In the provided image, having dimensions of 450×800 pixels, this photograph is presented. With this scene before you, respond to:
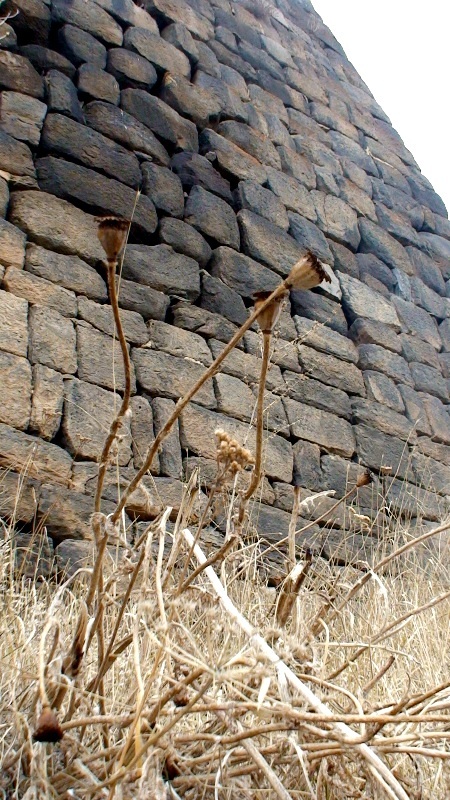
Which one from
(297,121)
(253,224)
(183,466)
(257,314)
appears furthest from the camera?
(297,121)

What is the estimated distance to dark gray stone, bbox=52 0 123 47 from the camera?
4344 mm

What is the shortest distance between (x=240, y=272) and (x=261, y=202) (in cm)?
69

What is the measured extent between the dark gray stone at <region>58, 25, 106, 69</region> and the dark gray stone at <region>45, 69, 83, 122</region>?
0.74 ft

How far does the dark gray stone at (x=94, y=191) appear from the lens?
3.72 m

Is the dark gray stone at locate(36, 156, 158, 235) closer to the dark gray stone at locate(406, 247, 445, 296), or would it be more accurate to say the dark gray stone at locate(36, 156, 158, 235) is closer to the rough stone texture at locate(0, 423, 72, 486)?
the rough stone texture at locate(0, 423, 72, 486)

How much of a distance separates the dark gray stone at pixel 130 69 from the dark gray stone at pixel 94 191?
0.83 metres

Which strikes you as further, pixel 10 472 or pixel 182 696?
pixel 10 472

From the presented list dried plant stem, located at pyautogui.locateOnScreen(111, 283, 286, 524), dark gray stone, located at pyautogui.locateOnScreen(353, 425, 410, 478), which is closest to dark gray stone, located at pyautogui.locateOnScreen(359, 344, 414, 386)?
dark gray stone, located at pyautogui.locateOnScreen(353, 425, 410, 478)

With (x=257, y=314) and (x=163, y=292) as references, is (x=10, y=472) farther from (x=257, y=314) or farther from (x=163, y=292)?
(x=257, y=314)

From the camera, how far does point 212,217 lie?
14.5ft

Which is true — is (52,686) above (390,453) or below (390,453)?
above

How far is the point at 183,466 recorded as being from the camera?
3.51m

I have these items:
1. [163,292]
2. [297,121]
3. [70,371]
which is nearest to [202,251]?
[163,292]

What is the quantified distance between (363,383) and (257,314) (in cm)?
388
